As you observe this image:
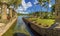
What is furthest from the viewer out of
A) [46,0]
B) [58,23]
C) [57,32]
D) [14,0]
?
[14,0]

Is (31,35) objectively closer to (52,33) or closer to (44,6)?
(52,33)

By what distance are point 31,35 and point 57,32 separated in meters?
7.09

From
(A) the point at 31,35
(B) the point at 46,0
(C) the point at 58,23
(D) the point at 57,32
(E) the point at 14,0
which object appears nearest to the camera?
(D) the point at 57,32

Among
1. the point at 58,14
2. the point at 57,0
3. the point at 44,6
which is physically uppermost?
the point at 57,0

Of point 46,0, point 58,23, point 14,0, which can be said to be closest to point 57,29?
point 58,23

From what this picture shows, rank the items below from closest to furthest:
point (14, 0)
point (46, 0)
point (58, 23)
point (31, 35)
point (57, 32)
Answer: point (57, 32), point (58, 23), point (31, 35), point (46, 0), point (14, 0)

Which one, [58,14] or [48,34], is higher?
[58,14]

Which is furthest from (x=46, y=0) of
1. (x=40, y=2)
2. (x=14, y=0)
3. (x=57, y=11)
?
(x=57, y=11)

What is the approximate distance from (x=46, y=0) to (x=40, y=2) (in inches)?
77.1

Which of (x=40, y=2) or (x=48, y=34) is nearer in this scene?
(x=48, y=34)

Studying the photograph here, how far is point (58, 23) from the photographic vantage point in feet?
42.9

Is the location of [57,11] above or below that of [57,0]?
below

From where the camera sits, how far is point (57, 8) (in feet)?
44.9

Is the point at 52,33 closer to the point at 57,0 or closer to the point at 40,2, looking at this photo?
the point at 57,0
